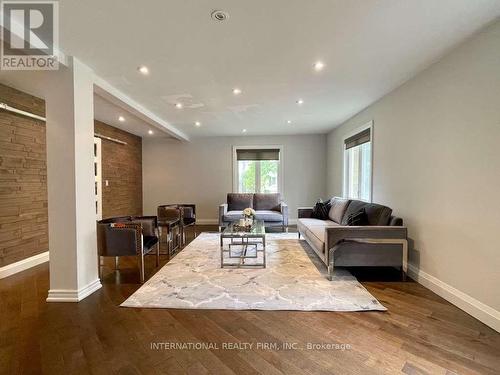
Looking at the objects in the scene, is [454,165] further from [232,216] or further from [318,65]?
[232,216]

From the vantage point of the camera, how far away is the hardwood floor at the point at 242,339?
1663mm

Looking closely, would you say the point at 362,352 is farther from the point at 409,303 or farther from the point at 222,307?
the point at 222,307

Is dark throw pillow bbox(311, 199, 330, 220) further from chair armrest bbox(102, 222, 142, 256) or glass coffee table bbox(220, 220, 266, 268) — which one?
chair armrest bbox(102, 222, 142, 256)

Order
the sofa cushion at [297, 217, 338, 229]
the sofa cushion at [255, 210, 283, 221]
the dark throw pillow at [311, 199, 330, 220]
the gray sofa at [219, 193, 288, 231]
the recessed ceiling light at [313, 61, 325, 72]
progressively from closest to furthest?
1. the recessed ceiling light at [313, 61, 325, 72]
2. the sofa cushion at [297, 217, 338, 229]
3. the dark throw pillow at [311, 199, 330, 220]
4. the sofa cushion at [255, 210, 283, 221]
5. the gray sofa at [219, 193, 288, 231]

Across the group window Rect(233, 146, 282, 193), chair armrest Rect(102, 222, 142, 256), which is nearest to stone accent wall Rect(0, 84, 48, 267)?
chair armrest Rect(102, 222, 142, 256)

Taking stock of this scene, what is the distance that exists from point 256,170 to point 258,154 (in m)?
0.46

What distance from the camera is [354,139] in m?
5.06

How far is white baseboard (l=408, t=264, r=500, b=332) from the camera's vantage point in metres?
2.09

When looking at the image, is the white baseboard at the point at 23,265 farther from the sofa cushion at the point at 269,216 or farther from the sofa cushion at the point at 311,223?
the sofa cushion at the point at 311,223

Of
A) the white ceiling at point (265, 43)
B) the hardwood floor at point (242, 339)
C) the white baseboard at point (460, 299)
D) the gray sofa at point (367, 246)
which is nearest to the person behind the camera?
the hardwood floor at point (242, 339)

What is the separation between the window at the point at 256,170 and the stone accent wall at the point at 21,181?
4.35 meters

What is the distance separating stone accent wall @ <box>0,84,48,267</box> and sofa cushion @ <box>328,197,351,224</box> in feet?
15.8

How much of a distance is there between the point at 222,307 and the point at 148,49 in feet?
8.55

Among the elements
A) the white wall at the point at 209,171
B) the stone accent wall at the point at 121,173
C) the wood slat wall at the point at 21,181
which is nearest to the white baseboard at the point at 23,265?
the wood slat wall at the point at 21,181
